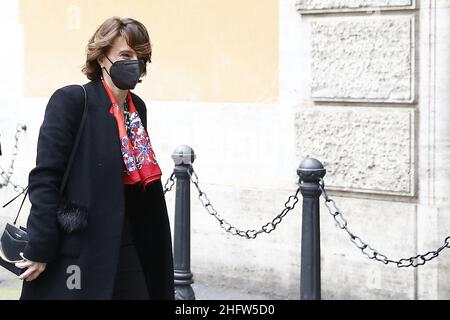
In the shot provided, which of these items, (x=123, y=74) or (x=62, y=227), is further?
(x=123, y=74)

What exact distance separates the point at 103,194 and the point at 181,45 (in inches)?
150

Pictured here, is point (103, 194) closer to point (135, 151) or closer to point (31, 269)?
point (135, 151)

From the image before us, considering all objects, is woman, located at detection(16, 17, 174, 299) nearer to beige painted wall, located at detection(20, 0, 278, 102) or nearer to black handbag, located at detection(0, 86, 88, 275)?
black handbag, located at detection(0, 86, 88, 275)

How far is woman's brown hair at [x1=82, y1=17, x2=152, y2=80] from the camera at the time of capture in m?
4.09

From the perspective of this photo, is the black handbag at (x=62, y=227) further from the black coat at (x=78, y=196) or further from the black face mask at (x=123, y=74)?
the black face mask at (x=123, y=74)

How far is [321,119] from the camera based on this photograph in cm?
678

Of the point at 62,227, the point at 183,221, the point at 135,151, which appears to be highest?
the point at 135,151

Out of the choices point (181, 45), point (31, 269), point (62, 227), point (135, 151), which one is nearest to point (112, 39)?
point (135, 151)

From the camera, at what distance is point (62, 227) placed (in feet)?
12.5

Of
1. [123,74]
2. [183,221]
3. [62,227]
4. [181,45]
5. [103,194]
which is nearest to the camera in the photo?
[62,227]

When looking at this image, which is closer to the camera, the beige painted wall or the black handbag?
the black handbag

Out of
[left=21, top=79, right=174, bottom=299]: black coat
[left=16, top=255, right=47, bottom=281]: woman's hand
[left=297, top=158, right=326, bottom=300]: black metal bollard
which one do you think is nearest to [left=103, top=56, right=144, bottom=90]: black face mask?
[left=21, top=79, right=174, bottom=299]: black coat

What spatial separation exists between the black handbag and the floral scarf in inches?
6.5
